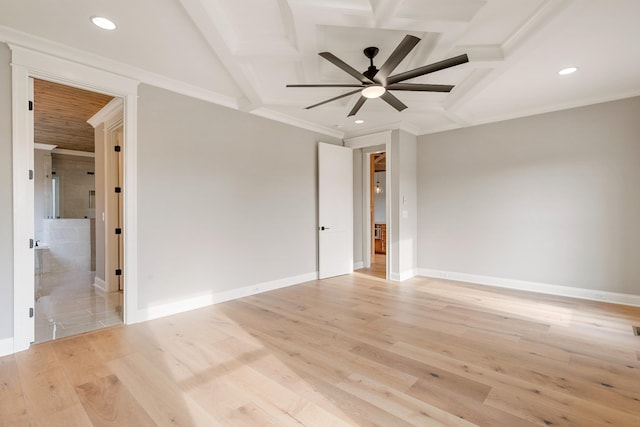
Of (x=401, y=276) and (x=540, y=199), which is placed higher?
(x=540, y=199)

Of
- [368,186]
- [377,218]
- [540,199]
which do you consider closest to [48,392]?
[368,186]

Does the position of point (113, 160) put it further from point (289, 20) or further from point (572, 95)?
point (572, 95)

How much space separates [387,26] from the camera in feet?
8.14

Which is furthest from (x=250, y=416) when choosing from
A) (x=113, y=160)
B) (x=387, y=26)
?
(x=113, y=160)

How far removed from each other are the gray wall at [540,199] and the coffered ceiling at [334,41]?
1.82ft

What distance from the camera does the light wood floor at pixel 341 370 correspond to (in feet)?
6.16

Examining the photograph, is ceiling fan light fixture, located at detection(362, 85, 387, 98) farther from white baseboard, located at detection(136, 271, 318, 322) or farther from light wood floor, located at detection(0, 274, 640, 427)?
white baseboard, located at detection(136, 271, 318, 322)

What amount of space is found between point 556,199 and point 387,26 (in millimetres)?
3778

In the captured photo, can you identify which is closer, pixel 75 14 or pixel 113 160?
pixel 75 14

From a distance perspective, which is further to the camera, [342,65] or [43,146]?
[43,146]

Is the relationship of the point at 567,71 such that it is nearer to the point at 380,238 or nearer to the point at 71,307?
the point at 380,238

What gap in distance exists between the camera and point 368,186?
21.9ft

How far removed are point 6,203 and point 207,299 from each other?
223cm

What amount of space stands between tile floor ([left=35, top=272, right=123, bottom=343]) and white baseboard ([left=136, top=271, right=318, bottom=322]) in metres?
0.34
